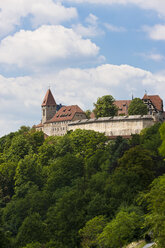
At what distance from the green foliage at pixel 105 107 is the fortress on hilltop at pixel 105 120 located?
2.10m

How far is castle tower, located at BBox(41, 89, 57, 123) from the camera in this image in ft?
479

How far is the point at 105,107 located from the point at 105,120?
10.2 meters

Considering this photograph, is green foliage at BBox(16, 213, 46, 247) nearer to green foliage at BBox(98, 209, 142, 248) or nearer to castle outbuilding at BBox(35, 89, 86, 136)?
green foliage at BBox(98, 209, 142, 248)

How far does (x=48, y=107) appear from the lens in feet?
486

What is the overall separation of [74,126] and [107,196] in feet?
178

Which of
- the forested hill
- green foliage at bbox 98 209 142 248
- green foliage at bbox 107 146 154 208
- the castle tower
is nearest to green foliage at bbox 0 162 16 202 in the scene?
the forested hill

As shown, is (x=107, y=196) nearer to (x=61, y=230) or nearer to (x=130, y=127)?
(x=61, y=230)

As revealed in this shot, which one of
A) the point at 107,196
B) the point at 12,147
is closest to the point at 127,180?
the point at 107,196

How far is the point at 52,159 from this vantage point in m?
101

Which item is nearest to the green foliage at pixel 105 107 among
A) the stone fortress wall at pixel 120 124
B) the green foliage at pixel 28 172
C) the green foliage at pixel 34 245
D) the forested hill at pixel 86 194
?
the stone fortress wall at pixel 120 124

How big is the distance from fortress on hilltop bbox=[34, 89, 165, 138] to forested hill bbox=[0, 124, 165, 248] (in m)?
6.01

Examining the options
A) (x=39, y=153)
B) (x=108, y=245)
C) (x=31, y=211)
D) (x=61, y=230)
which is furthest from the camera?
(x=39, y=153)

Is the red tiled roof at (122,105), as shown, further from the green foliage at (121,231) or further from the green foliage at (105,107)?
the green foliage at (121,231)

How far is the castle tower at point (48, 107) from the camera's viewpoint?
14600cm
